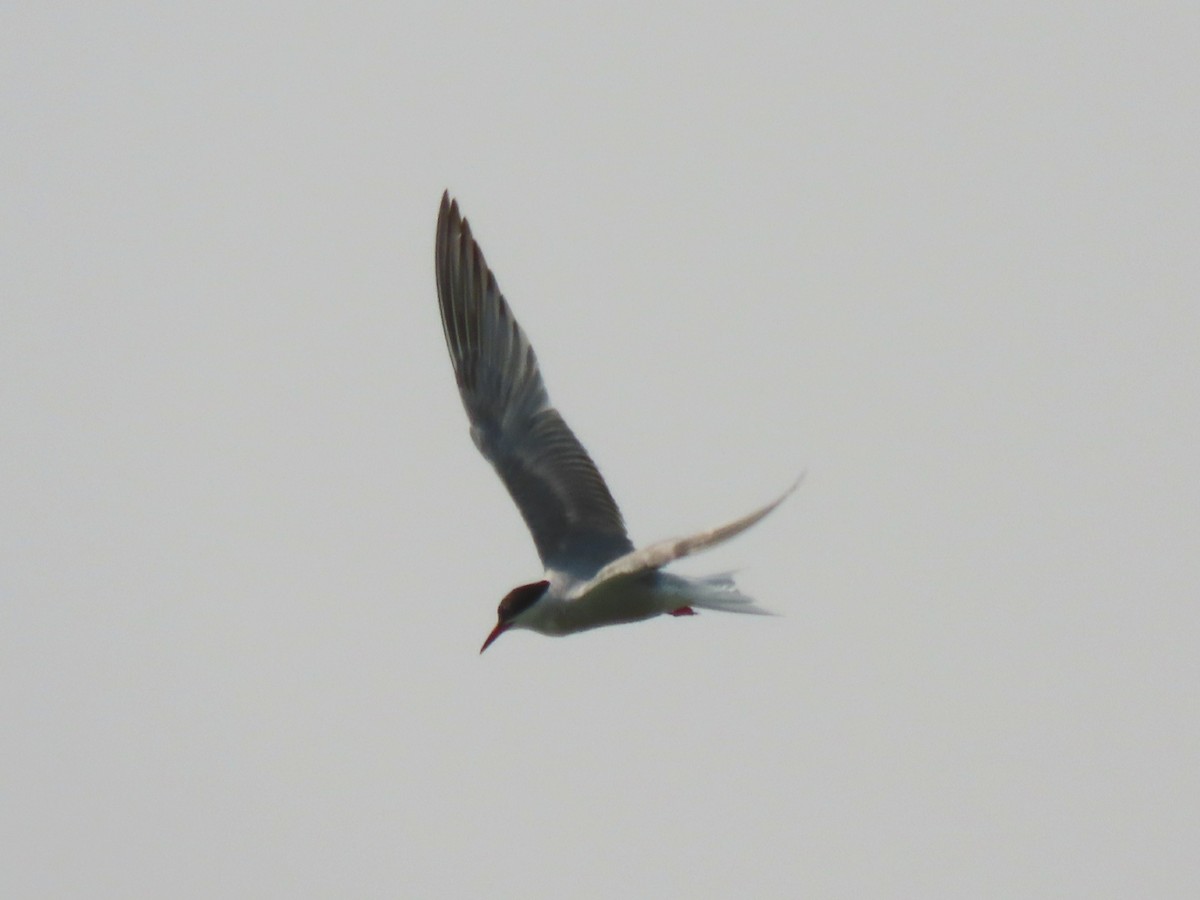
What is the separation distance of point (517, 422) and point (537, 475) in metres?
0.49

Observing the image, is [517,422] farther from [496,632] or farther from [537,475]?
[496,632]

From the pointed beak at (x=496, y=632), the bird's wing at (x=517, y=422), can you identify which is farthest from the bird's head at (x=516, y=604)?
the bird's wing at (x=517, y=422)

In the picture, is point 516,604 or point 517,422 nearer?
point 516,604

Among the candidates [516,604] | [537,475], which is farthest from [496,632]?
[537,475]

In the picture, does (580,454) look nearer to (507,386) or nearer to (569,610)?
(507,386)

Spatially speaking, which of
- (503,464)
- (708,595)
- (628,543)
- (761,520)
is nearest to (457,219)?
(503,464)

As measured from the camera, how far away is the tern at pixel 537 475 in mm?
12664

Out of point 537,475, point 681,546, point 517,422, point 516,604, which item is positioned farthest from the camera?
point 517,422

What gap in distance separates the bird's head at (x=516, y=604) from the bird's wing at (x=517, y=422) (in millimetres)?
572

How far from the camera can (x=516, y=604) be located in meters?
13.3

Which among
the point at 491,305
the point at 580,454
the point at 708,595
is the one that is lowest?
the point at 708,595

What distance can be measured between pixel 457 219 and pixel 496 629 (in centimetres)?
334

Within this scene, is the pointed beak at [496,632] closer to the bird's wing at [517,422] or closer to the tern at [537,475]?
the tern at [537,475]

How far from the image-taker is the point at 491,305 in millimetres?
15023
